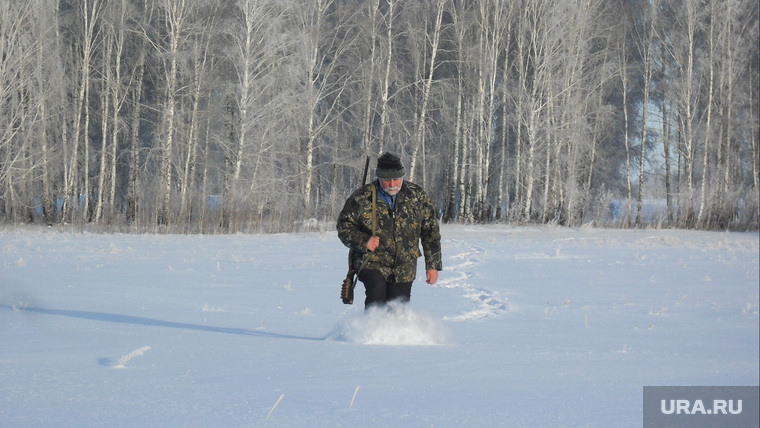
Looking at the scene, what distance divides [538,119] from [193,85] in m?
12.0

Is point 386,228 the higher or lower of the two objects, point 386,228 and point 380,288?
the higher

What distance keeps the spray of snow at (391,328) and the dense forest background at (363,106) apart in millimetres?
14664

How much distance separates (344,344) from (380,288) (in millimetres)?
491

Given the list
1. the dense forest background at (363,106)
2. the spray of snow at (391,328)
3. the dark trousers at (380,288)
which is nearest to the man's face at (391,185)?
the dark trousers at (380,288)

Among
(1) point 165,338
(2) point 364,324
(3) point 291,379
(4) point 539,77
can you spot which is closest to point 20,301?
(1) point 165,338

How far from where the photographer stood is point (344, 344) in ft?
17.6

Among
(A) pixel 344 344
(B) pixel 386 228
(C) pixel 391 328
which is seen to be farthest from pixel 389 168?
(A) pixel 344 344

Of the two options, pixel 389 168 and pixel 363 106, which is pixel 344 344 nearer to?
pixel 389 168

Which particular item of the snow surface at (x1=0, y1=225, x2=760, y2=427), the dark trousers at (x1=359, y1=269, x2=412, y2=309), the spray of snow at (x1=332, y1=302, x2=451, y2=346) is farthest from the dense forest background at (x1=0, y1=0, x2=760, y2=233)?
the dark trousers at (x1=359, y1=269, x2=412, y2=309)

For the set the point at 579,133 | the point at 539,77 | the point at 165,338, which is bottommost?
the point at 165,338

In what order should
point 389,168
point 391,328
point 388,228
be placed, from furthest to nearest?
1. point 391,328
2. point 388,228
3. point 389,168

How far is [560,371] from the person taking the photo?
461 centimetres

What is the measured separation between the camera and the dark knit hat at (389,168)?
5.16 metres

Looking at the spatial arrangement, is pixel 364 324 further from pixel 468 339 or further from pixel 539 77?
pixel 539 77
